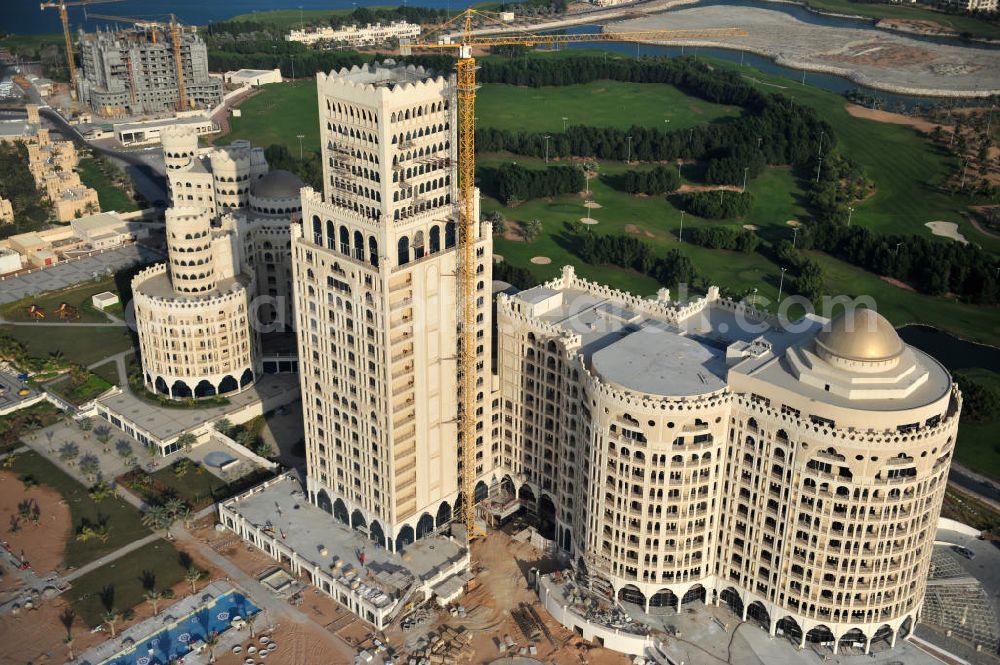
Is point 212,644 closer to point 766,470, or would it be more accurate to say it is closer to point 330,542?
point 330,542

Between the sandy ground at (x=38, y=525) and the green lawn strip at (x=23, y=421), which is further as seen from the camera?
the green lawn strip at (x=23, y=421)

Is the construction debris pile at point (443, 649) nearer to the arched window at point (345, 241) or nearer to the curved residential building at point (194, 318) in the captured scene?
the arched window at point (345, 241)

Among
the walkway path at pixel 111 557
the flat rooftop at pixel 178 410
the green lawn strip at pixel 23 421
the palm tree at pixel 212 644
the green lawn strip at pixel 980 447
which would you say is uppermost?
the flat rooftop at pixel 178 410

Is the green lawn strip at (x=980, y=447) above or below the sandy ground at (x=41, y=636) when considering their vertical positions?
above

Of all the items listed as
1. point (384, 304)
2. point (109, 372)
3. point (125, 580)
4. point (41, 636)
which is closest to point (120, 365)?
point (109, 372)

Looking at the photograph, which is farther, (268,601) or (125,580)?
(125,580)

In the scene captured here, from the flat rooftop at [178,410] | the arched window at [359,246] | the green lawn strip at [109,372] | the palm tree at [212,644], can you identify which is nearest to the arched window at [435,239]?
the arched window at [359,246]
